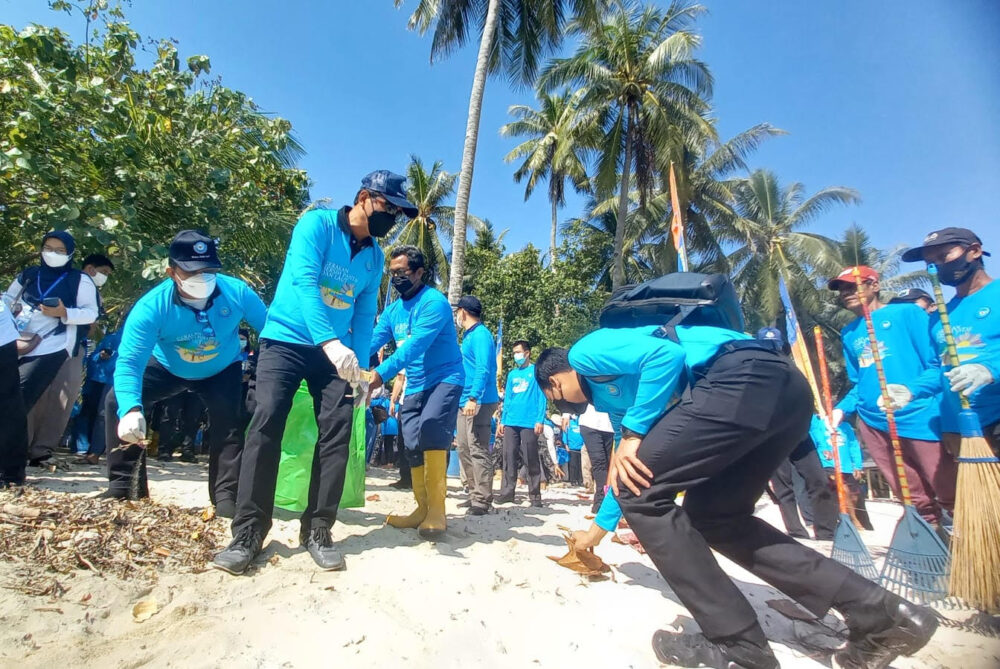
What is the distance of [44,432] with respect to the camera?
4391 millimetres

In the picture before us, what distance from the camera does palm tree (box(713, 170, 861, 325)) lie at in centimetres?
2480

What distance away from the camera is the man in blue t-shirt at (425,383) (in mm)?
3328

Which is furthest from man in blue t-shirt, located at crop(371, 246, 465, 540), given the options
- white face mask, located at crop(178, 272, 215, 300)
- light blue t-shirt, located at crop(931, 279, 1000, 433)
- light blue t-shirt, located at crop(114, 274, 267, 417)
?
light blue t-shirt, located at crop(931, 279, 1000, 433)

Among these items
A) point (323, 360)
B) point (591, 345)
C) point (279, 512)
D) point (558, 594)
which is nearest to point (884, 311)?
point (591, 345)

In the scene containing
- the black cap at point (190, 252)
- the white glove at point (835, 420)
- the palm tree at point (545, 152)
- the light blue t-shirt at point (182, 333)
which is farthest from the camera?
the palm tree at point (545, 152)

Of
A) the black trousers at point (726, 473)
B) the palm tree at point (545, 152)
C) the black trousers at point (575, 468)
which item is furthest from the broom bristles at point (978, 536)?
the palm tree at point (545, 152)

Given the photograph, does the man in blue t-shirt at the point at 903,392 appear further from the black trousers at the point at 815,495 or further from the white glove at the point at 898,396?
the black trousers at the point at 815,495

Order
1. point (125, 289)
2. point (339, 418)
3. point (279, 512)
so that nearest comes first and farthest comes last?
1. point (339, 418)
2. point (279, 512)
3. point (125, 289)

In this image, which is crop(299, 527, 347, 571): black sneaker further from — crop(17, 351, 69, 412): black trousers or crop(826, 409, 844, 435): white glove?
crop(826, 409, 844, 435): white glove

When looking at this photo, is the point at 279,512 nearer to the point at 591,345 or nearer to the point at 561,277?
the point at 591,345

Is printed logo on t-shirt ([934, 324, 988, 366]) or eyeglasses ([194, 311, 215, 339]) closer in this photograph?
printed logo on t-shirt ([934, 324, 988, 366])

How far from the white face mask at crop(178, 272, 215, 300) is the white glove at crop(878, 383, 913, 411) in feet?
13.8

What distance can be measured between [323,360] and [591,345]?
147cm

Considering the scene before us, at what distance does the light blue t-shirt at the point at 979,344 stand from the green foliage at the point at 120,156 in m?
6.23
